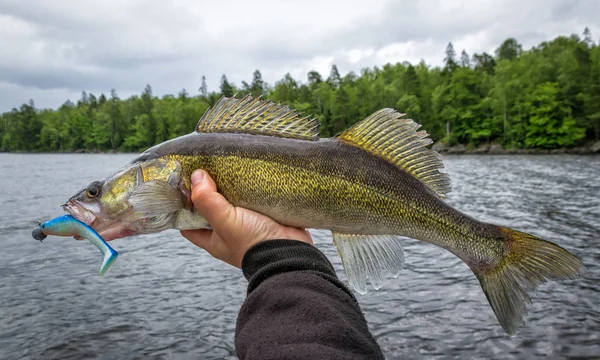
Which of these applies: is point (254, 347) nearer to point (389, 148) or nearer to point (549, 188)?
point (389, 148)

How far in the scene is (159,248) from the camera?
15156mm

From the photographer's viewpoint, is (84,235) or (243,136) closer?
(84,235)

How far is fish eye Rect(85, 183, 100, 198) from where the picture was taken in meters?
3.33

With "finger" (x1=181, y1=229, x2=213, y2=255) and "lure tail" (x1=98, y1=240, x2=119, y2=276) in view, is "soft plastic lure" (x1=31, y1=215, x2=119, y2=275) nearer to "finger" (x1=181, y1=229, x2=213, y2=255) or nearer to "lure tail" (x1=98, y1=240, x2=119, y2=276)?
"lure tail" (x1=98, y1=240, x2=119, y2=276)

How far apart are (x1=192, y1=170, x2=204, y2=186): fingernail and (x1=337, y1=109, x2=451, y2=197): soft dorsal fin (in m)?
1.06

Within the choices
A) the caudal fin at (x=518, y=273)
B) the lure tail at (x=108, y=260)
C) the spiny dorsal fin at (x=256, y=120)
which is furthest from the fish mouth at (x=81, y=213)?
the caudal fin at (x=518, y=273)

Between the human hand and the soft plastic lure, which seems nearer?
the human hand

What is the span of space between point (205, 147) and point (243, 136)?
0.97 ft

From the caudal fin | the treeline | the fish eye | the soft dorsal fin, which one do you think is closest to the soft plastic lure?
the fish eye

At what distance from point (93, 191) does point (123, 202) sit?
0.23 meters

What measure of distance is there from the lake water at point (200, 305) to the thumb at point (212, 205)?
5.59m

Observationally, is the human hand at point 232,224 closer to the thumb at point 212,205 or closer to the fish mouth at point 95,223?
the thumb at point 212,205

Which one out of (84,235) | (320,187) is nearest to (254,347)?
(320,187)

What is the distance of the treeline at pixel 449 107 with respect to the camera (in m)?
65.6
